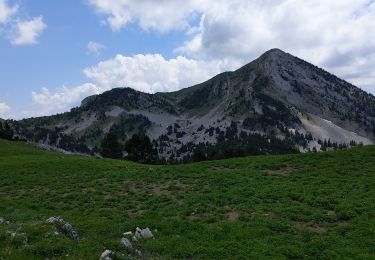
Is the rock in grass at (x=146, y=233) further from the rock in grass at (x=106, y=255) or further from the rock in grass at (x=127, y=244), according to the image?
the rock in grass at (x=106, y=255)

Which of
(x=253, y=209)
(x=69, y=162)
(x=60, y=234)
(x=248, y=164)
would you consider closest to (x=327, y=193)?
(x=253, y=209)

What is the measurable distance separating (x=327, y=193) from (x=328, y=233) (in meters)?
9.22

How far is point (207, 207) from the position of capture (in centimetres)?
2973

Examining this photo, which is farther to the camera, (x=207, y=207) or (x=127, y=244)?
(x=207, y=207)

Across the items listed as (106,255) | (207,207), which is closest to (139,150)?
(207,207)

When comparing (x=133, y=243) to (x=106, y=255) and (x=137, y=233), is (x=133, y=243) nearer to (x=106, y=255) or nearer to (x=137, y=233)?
(x=137, y=233)

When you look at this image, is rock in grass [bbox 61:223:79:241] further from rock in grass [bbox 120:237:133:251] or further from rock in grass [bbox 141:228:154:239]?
rock in grass [bbox 141:228:154:239]

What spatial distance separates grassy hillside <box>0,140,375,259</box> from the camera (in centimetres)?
2072

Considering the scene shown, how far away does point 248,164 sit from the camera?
4753 cm

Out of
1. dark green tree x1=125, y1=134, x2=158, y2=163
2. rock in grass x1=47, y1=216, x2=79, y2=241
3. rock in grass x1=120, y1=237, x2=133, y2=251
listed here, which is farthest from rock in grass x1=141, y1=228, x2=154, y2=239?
dark green tree x1=125, y1=134, x2=158, y2=163

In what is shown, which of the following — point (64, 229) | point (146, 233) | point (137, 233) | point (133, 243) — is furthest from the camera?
point (146, 233)

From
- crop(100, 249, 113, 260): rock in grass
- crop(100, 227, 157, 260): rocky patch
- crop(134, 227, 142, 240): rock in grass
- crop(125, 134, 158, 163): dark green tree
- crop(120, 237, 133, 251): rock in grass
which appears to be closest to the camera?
crop(100, 249, 113, 260): rock in grass

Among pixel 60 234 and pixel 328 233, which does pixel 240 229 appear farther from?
pixel 60 234

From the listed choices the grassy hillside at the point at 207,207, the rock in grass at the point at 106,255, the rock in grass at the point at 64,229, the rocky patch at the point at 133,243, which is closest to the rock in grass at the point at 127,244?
the rocky patch at the point at 133,243
